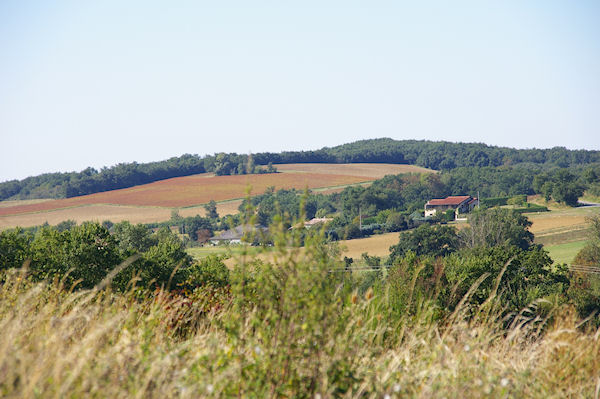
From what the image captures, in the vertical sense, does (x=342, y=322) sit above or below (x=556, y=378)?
above

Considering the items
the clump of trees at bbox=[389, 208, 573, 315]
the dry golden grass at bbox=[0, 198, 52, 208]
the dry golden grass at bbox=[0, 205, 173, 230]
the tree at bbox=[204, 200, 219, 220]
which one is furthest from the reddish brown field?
the clump of trees at bbox=[389, 208, 573, 315]

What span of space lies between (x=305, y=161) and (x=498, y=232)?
71.0 meters

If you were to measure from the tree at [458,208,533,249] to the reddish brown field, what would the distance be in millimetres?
25813

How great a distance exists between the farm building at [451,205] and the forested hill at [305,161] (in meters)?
29.8

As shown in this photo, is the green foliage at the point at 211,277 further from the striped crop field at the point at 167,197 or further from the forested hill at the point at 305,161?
the forested hill at the point at 305,161

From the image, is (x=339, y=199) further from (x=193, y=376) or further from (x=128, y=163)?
(x=193, y=376)

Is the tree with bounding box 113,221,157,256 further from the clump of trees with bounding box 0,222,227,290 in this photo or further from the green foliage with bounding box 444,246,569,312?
the green foliage with bounding box 444,246,569,312

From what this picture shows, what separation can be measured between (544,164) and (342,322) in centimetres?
17203

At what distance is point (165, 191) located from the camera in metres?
101

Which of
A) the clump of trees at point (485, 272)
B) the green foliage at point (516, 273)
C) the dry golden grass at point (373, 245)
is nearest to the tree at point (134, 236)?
the dry golden grass at point (373, 245)

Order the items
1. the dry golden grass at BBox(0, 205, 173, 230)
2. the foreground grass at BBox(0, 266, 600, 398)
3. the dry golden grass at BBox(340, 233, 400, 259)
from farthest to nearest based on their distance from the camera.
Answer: the dry golden grass at BBox(0, 205, 173, 230)
the dry golden grass at BBox(340, 233, 400, 259)
the foreground grass at BBox(0, 266, 600, 398)

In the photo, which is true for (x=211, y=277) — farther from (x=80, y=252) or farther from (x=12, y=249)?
(x=12, y=249)

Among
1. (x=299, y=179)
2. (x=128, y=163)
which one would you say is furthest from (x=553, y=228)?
(x=128, y=163)

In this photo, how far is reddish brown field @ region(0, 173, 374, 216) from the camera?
306ft
